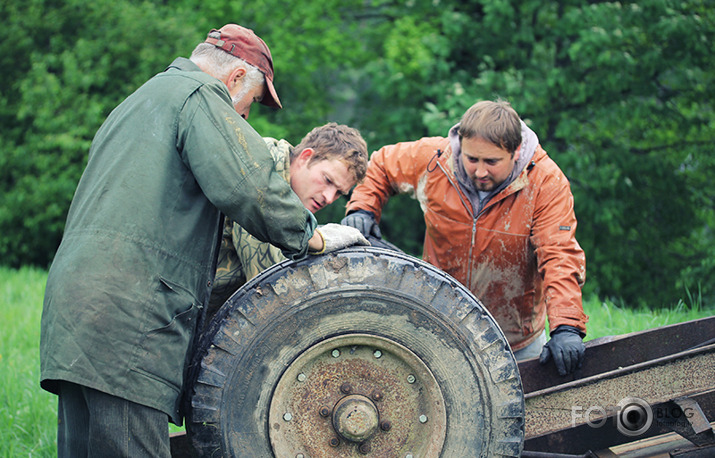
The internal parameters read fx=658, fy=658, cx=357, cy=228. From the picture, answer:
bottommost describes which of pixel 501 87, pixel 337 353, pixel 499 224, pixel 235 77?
pixel 501 87

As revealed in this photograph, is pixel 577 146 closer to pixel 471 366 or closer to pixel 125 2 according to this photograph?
pixel 125 2

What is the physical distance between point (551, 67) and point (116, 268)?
9812 mm

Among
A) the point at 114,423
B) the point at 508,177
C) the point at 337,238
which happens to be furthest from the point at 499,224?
the point at 114,423

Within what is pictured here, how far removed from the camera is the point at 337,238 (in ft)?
7.72

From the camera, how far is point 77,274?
2119 millimetres

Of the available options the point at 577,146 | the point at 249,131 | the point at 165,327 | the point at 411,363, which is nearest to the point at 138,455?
the point at 165,327

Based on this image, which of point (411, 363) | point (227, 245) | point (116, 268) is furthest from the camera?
point (227, 245)

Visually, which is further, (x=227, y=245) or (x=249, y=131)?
(x=227, y=245)

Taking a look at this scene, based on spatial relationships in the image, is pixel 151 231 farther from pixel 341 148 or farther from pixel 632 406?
pixel 632 406

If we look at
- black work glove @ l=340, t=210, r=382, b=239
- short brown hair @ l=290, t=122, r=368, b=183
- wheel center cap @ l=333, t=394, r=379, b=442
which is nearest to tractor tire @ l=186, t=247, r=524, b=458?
wheel center cap @ l=333, t=394, r=379, b=442

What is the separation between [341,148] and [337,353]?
3.45 ft

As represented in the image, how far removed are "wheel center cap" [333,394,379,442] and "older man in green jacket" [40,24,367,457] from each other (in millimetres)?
551

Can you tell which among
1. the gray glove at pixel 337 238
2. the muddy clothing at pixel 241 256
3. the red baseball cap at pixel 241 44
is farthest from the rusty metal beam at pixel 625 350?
the red baseball cap at pixel 241 44

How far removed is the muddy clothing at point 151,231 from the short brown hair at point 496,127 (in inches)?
51.6
